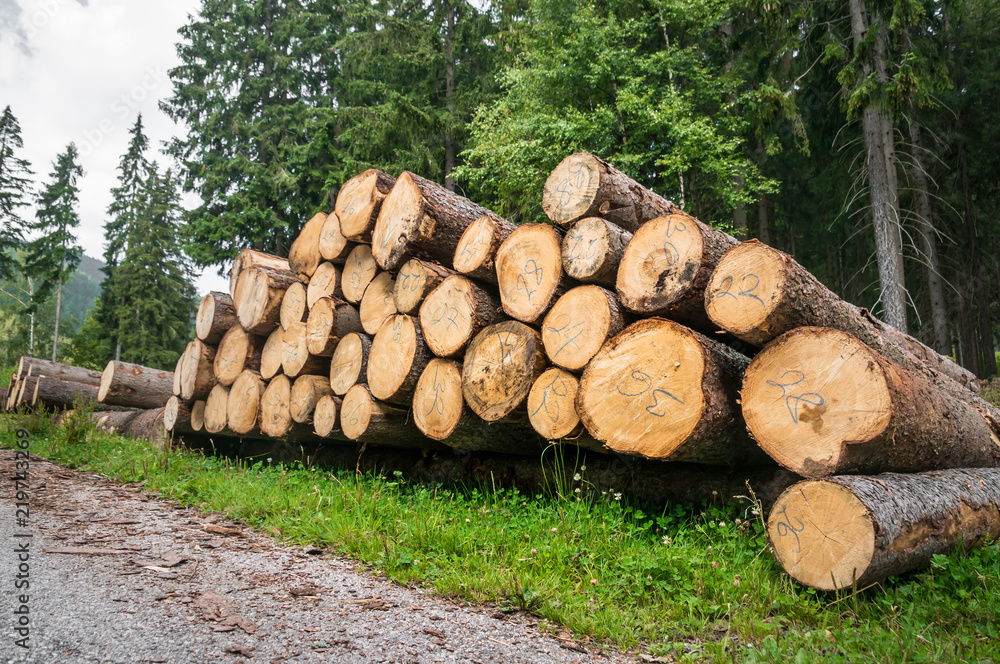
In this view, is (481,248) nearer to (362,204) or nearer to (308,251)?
(362,204)

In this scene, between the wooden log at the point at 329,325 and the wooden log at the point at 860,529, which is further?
the wooden log at the point at 329,325

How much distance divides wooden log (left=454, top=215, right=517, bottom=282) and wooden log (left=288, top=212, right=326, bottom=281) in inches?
72.5

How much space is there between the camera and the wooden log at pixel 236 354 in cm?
550

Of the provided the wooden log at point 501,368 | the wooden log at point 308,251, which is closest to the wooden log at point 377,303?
the wooden log at point 308,251

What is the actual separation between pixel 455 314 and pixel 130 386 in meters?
6.29

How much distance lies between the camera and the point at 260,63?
58.5 feet

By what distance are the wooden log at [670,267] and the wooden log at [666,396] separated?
0.15m

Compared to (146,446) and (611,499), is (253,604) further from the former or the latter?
(146,446)

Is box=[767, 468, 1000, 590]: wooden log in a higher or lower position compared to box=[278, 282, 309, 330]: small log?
lower

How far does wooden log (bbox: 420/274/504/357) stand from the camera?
3727 mm

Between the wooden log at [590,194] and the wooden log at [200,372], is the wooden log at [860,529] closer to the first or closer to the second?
the wooden log at [590,194]

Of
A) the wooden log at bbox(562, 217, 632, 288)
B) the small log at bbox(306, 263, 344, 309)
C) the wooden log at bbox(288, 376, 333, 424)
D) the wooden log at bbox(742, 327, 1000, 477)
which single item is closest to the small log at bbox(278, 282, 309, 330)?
the small log at bbox(306, 263, 344, 309)

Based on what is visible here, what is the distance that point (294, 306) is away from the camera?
515 cm

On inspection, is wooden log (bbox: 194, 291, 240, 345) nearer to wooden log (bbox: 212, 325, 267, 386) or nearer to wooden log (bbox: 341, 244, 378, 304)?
wooden log (bbox: 212, 325, 267, 386)
